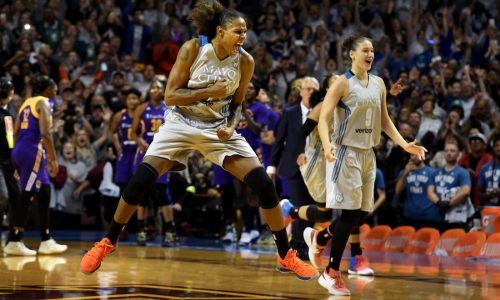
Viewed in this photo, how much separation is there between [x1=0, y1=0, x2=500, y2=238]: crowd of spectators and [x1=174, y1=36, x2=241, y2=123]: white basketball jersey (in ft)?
20.8

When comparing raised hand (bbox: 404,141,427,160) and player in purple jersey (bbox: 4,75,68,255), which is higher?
raised hand (bbox: 404,141,427,160)

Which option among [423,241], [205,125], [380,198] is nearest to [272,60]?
[380,198]

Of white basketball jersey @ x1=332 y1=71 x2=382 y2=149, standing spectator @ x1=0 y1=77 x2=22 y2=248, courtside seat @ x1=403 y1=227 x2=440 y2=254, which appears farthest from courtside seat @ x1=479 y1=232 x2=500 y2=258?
standing spectator @ x1=0 y1=77 x2=22 y2=248

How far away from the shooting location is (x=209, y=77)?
611 centimetres

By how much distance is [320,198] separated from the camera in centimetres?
856

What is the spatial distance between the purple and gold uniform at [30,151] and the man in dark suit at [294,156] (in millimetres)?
2509

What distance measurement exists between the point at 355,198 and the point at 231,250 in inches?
178

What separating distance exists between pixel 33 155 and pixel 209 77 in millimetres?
3955

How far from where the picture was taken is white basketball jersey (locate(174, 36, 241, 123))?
6098 mm

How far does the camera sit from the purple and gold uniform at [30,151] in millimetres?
9383

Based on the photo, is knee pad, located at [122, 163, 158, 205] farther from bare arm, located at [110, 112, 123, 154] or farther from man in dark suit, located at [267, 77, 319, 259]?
bare arm, located at [110, 112, 123, 154]

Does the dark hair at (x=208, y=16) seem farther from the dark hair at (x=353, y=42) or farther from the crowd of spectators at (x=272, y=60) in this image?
the crowd of spectators at (x=272, y=60)

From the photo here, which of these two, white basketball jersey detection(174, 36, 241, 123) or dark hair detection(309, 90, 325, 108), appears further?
dark hair detection(309, 90, 325, 108)

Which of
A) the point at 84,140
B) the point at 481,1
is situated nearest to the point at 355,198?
the point at 84,140
